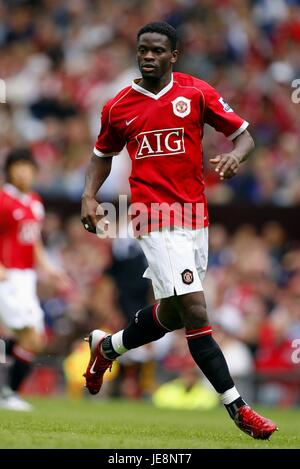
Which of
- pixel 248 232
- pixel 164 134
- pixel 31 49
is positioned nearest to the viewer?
pixel 164 134

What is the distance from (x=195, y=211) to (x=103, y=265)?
8237mm

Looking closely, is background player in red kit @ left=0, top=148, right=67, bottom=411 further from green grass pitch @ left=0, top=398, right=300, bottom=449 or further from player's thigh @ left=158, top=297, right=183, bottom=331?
player's thigh @ left=158, top=297, right=183, bottom=331

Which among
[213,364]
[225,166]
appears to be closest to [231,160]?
[225,166]

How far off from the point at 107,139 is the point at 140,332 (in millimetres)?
1299

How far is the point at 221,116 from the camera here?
7.46m

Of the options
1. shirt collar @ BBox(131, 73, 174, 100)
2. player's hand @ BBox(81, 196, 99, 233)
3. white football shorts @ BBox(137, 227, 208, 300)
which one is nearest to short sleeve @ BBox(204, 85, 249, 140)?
shirt collar @ BBox(131, 73, 174, 100)

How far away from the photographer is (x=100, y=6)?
19172mm

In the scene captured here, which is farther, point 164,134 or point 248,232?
point 248,232

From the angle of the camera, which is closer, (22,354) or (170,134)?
(170,134)

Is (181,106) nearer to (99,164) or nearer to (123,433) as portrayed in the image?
(99,164)

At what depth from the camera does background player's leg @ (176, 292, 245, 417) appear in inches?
282
